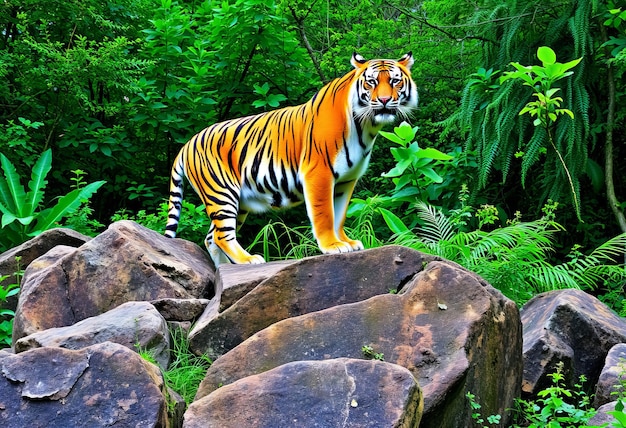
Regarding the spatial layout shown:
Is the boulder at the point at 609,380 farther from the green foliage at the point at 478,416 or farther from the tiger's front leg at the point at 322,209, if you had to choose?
the tiger's front leg at the point at 322,209

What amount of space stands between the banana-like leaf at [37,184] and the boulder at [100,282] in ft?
7.35

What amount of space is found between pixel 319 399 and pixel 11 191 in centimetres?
543

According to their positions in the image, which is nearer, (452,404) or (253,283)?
(452,404)

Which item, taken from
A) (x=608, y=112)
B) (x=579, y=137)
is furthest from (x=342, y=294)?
(x=608, y=112)

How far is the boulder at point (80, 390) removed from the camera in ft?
8.96

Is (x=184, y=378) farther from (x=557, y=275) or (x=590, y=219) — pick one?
(x=590, y=219)

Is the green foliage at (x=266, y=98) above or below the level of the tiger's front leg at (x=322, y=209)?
above

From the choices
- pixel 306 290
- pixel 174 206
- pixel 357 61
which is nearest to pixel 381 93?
pixel 357 61

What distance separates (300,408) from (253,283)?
1.59 metres

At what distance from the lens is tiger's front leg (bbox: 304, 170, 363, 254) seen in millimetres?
4543

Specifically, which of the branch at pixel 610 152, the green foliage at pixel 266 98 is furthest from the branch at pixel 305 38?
the branch at pixel 610 152

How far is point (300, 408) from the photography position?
2705mm

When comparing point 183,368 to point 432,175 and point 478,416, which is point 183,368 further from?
point 432,175

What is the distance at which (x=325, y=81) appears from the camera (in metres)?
8.30
